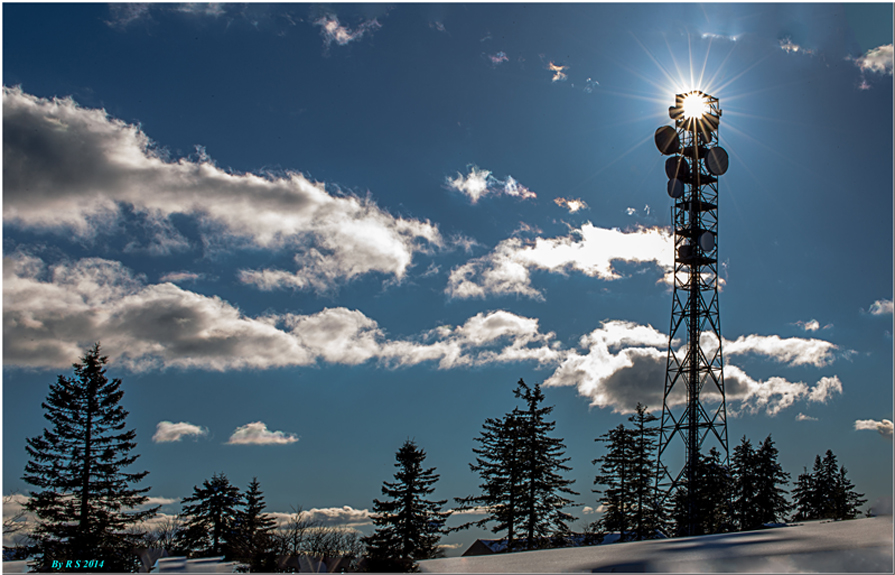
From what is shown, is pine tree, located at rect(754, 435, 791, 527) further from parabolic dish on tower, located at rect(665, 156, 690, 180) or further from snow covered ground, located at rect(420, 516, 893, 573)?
snow covered ground, located at rect(420, 516, 893, 573)

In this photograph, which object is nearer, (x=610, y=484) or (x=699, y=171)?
(x=699, y=171)

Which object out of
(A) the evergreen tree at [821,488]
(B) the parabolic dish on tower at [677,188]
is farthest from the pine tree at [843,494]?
(B) the parabolic dish on tower at [677,188]

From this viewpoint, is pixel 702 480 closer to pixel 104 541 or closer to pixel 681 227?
pixel 681 227

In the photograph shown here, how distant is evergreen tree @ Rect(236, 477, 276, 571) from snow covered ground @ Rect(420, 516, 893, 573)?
25.1 metres

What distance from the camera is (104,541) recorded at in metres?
31.9

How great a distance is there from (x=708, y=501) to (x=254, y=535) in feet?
98.2

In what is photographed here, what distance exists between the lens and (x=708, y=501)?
3906 cm

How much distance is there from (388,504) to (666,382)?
17976 millimetres

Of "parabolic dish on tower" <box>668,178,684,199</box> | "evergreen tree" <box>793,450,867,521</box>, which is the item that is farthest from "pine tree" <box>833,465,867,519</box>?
"parabolic dish on tower" <box>668,178,684,199</box>

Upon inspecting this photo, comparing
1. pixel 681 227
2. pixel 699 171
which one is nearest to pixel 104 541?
pixel 681 227

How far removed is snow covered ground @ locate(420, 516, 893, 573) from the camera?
28.8ft

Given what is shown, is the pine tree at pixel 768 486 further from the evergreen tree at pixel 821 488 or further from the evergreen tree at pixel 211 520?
the evergreen tree at pixel 211 520

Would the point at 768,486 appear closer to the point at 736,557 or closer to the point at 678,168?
the point at 678,168

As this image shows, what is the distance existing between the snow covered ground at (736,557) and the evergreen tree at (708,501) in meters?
26.7
